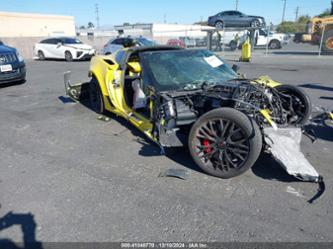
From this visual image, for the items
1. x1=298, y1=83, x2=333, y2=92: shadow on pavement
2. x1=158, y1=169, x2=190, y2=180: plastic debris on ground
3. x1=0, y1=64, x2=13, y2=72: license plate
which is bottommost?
x1=158, y1=169, x2=190, y2=180: plastic debris on ground

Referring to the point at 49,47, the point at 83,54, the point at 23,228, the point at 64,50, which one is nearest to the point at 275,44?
the point at 83,54

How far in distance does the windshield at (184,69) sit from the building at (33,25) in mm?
35887

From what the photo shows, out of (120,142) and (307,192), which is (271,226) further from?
(120,142)

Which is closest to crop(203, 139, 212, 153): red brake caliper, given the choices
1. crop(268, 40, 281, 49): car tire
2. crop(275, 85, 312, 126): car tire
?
crop(275, 85, 312, 126): car tire

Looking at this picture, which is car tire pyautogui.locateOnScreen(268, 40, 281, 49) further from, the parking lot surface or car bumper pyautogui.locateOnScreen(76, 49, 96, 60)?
the parking lot surface

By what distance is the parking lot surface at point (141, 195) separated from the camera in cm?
227

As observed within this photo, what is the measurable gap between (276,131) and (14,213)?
8.98ft

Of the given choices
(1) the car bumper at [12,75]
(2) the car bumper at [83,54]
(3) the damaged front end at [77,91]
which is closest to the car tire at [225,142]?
(3) the damaged front end at [77,91]

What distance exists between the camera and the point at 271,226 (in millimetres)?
2307

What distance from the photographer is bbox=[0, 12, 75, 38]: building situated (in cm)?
3338

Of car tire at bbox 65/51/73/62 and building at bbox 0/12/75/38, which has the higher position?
building at bbox 0/12/75/38

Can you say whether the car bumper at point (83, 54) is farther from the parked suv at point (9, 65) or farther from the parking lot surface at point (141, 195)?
the parking lot surface at point (141, 195)

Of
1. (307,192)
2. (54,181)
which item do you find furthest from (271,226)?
(54,181)

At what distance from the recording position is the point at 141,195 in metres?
2.78
